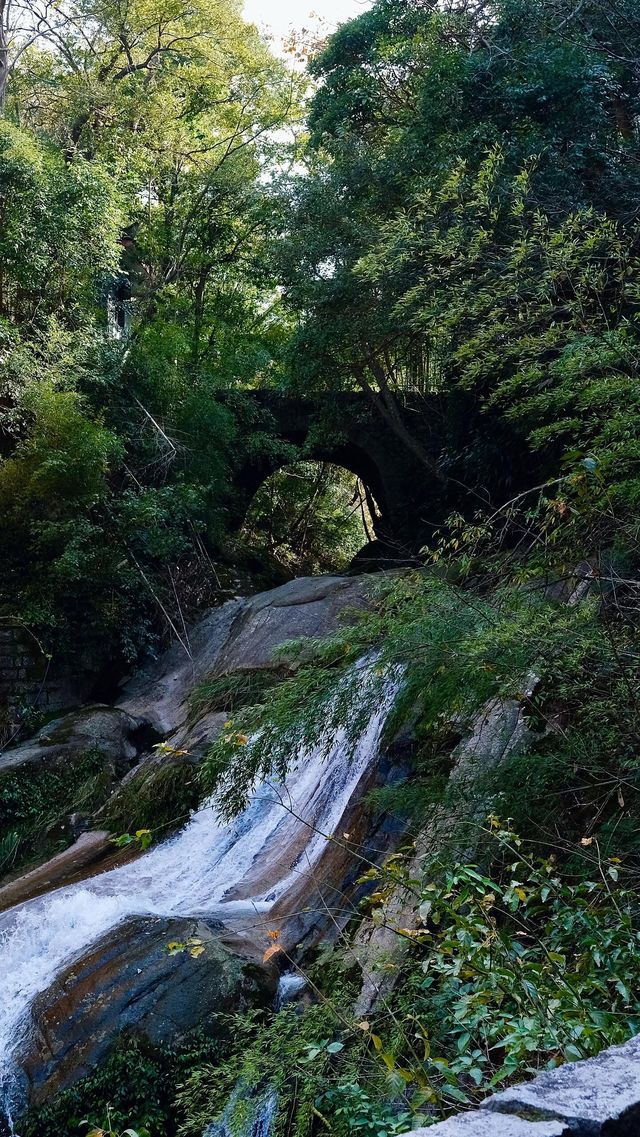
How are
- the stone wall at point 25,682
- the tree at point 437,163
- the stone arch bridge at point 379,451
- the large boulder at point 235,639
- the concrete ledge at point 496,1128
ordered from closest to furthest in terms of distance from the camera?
1. the concrete ledge at point 496,1128
2. the tree at point 437,163
3. the large boulder at point 235,639
4. the stone wall at point 25,682
5. the stone arch bridge at point 379,451

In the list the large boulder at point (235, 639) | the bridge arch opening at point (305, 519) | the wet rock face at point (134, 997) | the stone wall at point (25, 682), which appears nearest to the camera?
the wet rock face at point (134, 997)

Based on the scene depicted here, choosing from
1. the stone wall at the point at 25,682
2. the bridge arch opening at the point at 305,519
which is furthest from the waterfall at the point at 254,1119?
the bridge arch opening at the point at 305,519

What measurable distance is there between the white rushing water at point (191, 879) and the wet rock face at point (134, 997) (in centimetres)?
19

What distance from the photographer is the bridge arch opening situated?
1784 centimetres

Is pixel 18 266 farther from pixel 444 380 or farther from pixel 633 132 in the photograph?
pixel 633 132

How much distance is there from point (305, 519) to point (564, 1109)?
1682 cm

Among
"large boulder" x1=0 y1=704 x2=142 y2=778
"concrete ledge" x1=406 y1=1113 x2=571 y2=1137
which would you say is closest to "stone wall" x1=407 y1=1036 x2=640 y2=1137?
"concrete ledge" x1=406 y1=1113 x2=571 y2=1137

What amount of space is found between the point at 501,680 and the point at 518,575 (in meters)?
0.57

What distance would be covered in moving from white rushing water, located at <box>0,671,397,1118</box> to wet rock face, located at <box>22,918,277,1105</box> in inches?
7.6

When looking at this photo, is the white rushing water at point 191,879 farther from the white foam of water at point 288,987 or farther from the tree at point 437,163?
the tree at point 437,163

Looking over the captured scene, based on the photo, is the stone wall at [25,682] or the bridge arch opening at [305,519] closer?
the stone wall at [25,682]

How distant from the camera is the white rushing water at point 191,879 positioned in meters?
5.90

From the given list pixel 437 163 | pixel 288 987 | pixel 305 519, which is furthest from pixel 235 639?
pixel 305 519

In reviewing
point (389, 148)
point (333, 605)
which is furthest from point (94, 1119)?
point (389, 148)
